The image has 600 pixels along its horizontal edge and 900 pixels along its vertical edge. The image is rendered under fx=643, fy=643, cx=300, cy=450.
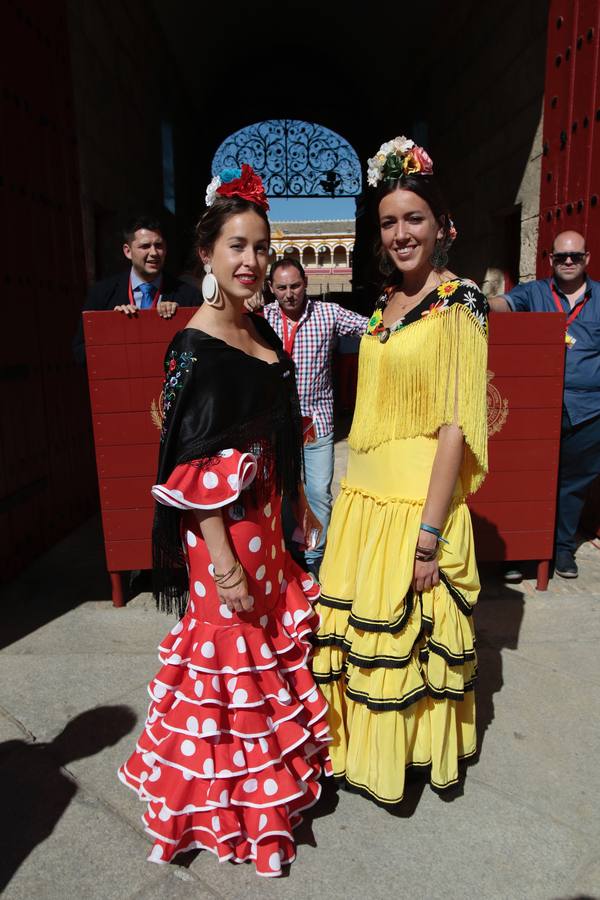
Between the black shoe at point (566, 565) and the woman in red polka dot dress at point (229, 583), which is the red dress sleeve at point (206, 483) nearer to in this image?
the woman in red polka dot dress at point (229, 583)

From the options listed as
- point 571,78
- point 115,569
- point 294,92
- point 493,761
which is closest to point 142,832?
point 493,761

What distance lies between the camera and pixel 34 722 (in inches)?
104

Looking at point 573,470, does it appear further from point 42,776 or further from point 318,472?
point 42,776

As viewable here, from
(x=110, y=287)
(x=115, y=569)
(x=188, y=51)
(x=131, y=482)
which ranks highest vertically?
(x=188, y=51)

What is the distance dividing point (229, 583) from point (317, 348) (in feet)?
7.46

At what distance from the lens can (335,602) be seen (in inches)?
87.1

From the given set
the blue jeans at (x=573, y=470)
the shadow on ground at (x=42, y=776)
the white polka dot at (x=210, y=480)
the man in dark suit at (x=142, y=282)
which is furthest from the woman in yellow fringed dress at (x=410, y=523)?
the blue jeans at (x=573, y=470)

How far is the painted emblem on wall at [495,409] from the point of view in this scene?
3467 mm

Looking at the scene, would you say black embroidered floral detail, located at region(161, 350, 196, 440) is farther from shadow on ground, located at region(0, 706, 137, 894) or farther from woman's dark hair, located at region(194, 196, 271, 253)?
shadow on ground, located at region(0, 706, 137, 894)

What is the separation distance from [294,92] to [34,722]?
603 inches

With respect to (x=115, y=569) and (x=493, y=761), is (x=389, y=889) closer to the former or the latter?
(x=493, y=761)

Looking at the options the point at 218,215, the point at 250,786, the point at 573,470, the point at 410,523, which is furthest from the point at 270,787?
the point at 573,470

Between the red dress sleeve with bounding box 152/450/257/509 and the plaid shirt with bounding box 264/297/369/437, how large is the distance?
2.14m

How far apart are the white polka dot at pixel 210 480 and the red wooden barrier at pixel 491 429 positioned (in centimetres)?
174
